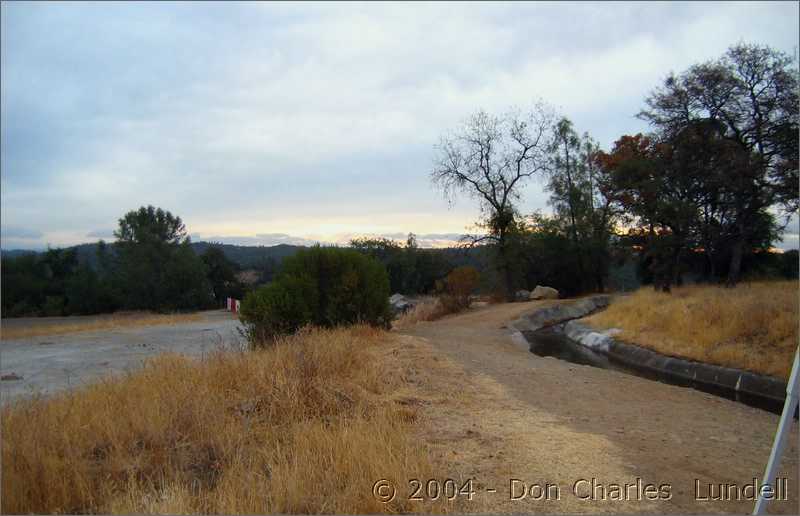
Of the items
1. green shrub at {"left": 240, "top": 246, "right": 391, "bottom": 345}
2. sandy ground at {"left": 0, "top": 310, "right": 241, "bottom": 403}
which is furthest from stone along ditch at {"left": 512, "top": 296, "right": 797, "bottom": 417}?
sandy ground at {"left": 0, "top": 310, "right": 241, "bottom": 403}

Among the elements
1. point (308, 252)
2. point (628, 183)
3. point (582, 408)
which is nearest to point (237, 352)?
point (582, 408)

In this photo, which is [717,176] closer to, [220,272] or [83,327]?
[83,327]

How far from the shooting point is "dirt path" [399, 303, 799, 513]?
440cm

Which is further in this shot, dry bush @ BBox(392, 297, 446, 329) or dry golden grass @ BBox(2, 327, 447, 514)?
dry bush @ BBox(392, 297, 446, 329)

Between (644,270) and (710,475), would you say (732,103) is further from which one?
(710,475)

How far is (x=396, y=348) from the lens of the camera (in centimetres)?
1240

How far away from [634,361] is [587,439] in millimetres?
11001

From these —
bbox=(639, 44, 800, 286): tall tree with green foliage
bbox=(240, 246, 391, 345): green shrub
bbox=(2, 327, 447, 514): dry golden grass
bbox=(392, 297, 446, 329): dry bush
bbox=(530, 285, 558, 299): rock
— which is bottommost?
bbox=(392, 297, 446, 329): dry bush

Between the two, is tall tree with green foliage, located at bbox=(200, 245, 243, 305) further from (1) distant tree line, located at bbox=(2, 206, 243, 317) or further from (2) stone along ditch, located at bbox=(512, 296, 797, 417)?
(2) stone along ditch, located at bbox=(512, 296, 797, 417)

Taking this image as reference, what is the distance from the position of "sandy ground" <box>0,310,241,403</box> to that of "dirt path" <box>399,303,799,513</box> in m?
5.07

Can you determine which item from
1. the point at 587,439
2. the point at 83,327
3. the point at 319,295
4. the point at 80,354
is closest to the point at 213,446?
the point at 587,439

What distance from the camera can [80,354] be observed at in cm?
1509

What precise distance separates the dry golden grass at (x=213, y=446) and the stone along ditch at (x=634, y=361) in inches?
340

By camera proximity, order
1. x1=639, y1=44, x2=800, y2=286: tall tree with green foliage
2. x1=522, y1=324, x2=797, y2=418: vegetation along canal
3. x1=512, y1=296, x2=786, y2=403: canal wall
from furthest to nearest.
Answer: x1=639, y1=44, x2=800, y2=286: tall tree with green foliage
x1=512, y1=296, x2=786, y2=403: canal wall
x1=522, y1=324, x2=797, y2=418: vegetation along canal
